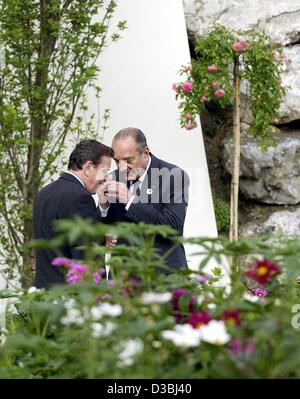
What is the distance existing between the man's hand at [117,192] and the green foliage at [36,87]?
3.40 m

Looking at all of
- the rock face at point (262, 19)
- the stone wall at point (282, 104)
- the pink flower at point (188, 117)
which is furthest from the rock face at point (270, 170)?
the pink flower at point (188, 117)

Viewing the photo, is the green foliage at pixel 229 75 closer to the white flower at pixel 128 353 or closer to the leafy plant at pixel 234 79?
the leafy plant at pixel 234 79

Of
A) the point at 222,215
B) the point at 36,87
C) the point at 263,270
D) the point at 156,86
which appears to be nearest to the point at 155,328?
the point at 263,270

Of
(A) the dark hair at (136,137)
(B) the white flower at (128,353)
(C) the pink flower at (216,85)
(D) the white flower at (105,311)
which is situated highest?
(C) the pink flower at (216,85)

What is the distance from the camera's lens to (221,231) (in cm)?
1109

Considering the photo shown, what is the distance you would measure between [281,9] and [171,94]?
221 cm

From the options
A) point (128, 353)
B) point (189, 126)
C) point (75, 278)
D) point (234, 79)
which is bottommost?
point (128, 353)

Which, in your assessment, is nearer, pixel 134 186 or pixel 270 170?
pixel 134 186

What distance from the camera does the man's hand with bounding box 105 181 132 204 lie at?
503 cm

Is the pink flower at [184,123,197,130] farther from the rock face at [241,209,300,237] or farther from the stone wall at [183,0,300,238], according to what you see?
the rock face at [241,209,300,237]

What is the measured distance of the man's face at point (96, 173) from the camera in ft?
16.1

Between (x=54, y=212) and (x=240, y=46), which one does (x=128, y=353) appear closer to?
(x=54, y=212)

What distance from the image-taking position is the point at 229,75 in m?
10.3

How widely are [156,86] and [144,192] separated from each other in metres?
4.66
